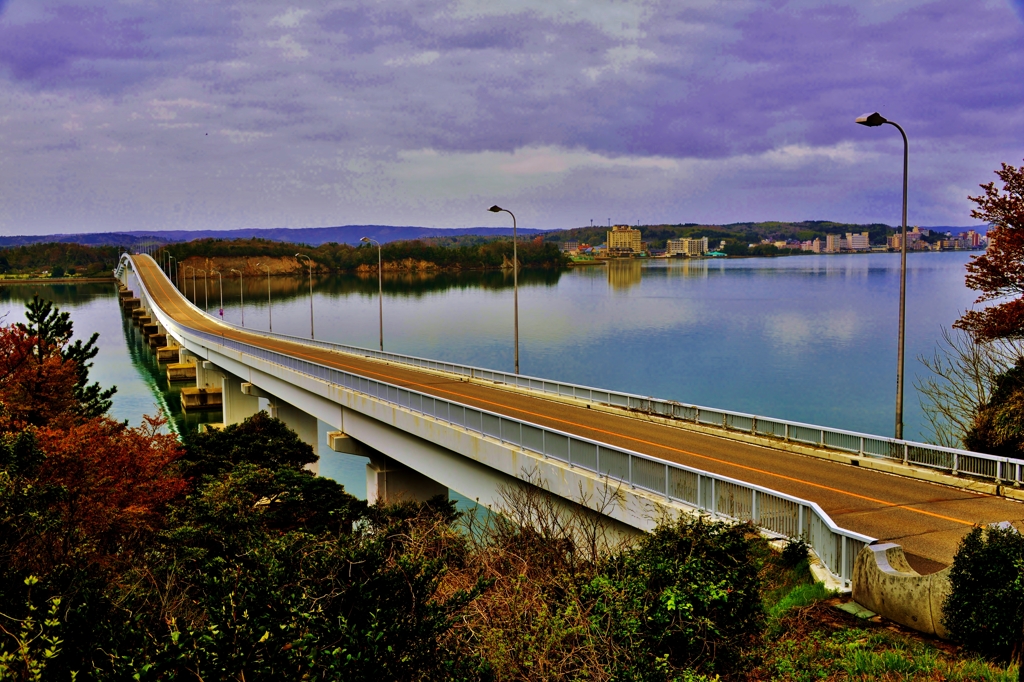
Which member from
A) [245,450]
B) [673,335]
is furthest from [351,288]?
[245,450]

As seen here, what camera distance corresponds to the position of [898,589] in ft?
31.3

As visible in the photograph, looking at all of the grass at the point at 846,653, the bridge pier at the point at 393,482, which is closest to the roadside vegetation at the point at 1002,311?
the grass at the point at 846,653

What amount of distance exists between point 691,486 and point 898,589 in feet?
14.7

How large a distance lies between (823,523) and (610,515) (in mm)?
4590

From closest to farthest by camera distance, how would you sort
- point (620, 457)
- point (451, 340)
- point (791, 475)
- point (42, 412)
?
point (620, 457) → point (791, 475) → point (42, 412) → point (451, 340)

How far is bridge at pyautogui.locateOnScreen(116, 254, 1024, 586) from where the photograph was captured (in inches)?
504

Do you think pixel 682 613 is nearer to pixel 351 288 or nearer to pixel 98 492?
pixel 98 492

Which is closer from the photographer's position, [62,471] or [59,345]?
[62,471]

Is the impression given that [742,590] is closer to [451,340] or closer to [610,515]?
[610,515]

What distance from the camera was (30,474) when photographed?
56.4ft

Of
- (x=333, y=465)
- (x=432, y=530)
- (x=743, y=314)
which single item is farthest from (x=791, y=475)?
(x=743, y=314)

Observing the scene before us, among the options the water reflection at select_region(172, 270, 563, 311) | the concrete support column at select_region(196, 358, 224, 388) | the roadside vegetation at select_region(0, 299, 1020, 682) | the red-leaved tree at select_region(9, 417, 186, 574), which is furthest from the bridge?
the water reflection at select_region(172, 270, 563, 311)

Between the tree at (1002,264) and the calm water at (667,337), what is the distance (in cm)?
1825

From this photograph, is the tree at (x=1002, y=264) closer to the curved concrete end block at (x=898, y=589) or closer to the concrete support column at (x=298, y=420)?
the curved concrete end block at (x=898, y=589)
